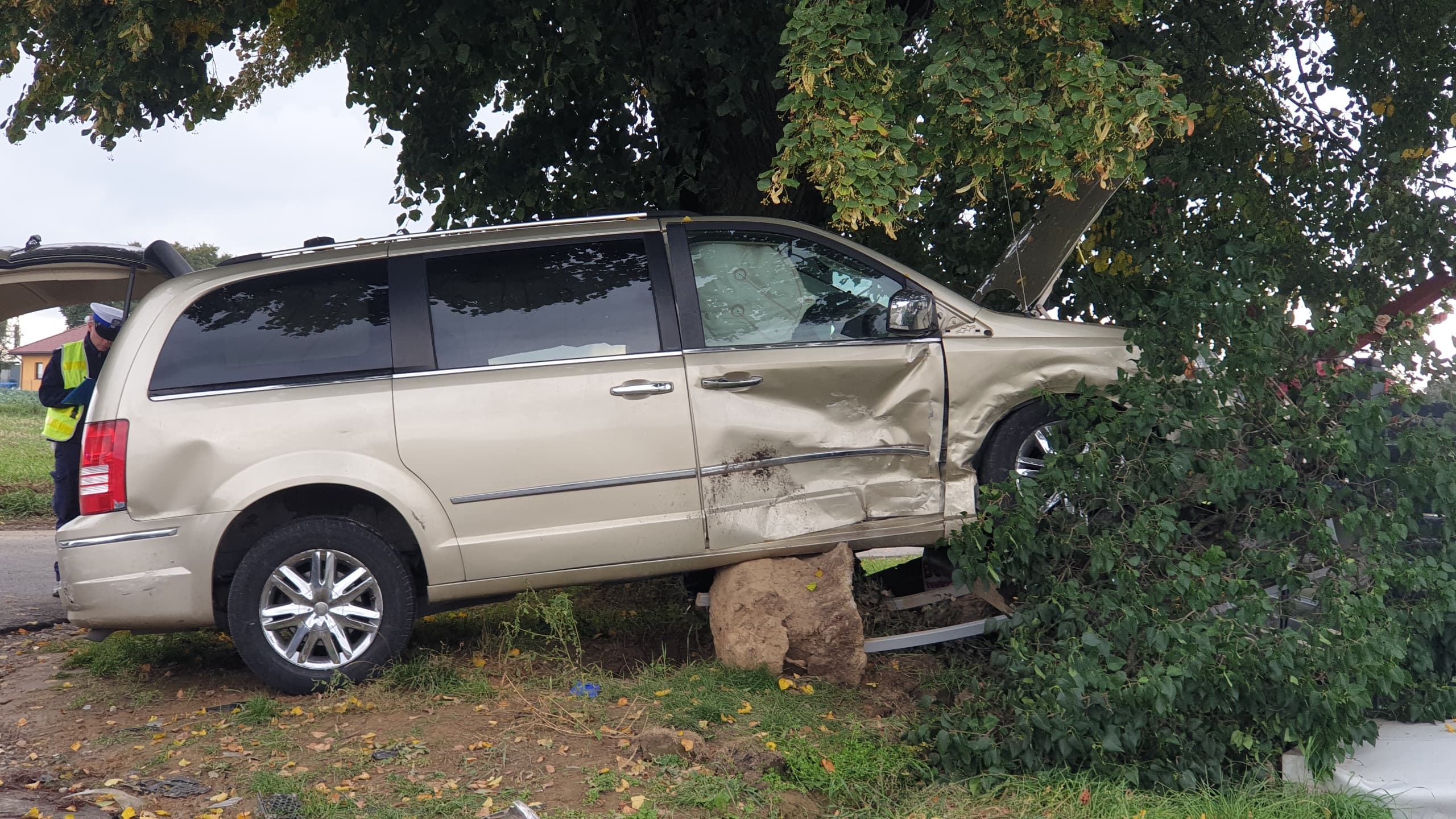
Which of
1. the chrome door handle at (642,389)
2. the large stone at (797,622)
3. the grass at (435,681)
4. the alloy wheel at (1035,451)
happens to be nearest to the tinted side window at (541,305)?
the chrome door handle at (642,389)

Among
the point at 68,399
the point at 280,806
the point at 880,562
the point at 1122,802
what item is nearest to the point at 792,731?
the point at 1122,802

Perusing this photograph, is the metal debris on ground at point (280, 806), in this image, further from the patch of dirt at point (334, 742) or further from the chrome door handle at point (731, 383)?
the chrome door handle at point (731, 383)

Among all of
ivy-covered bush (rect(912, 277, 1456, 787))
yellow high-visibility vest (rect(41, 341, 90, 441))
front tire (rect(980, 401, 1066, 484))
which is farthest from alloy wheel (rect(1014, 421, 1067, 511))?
yellow high-visibility vest (rect(41, 341, 90, 441))

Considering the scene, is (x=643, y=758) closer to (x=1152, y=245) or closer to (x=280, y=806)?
(x=280, y=806)

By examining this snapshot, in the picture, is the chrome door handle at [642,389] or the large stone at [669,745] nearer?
the large stone at [669,745]

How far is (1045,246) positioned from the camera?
7059 millimetres

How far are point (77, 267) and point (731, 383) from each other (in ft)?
13.1

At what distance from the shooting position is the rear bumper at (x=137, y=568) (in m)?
5.09

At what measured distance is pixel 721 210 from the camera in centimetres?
794

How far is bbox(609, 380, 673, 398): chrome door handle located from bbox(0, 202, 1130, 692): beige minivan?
2 cm

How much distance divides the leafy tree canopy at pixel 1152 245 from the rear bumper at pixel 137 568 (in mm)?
2857

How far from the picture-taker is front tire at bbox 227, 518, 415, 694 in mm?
5152

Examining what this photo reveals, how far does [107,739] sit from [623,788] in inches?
91.4

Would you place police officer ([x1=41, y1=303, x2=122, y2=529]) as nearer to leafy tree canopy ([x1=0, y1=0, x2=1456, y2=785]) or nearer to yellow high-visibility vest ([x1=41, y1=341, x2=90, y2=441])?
yellow high-visibility vest ([x1=41, y1=341, x2=90, y2=441])
